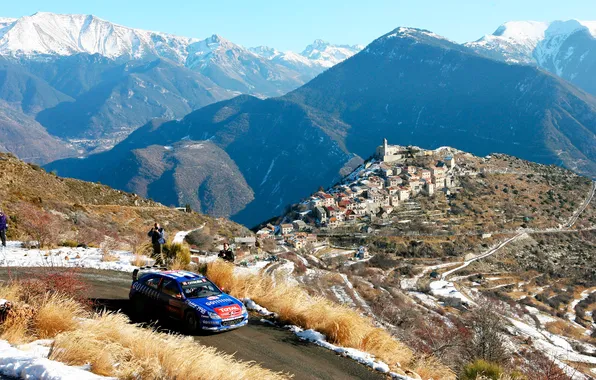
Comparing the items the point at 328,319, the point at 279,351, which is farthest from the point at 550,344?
the point at 279,351

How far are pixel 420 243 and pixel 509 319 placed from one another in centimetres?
3844

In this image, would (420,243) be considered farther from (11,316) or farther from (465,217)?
(11,316)

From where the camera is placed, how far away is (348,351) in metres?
10.6

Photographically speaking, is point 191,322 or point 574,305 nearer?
point 191,322

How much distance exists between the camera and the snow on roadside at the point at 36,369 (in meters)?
6.93

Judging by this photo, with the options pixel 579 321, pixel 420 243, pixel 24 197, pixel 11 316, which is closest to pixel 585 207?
pixel 420 243

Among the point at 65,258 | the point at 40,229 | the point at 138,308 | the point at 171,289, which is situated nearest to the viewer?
the point at 171,289

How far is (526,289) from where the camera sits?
2717 inches

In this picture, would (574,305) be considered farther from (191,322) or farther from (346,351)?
(191,322)

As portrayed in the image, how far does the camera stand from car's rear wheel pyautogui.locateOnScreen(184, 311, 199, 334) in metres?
10.9

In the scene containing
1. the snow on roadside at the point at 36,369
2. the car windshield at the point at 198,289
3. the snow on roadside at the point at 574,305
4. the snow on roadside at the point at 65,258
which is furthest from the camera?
the snow on roadside at the point at 574,305

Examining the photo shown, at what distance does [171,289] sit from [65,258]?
9053mm

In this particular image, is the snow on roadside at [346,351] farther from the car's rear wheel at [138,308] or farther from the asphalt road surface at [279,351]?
the car's rear wheel at [138,308]

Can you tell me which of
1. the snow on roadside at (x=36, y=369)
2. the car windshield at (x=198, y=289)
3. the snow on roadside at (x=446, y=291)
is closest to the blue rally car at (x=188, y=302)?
the car windshield at (x=198, y=289)
